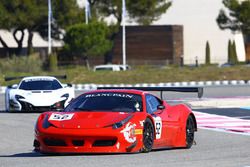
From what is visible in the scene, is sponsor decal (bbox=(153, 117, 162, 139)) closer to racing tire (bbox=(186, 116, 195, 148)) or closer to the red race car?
the red race car

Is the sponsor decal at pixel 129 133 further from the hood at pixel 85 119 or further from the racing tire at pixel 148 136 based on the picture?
the racing tire at pixel 148 136

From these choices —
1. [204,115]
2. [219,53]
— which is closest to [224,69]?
[219,53]

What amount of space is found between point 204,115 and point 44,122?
11542mm

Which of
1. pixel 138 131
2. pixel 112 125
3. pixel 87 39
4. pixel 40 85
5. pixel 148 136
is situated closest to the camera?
pixel 112 125

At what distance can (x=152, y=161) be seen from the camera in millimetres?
12773

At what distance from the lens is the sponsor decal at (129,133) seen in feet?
45.1

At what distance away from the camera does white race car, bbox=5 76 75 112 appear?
84.9 feet

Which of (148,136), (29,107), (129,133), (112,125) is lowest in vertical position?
(29,107)

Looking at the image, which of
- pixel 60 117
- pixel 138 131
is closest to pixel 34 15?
pixel 60 117

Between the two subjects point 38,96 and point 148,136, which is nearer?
point 148,136

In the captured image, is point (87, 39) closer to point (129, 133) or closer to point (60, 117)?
point (60, 117)

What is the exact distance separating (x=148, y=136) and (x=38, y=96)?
12041 millimetres

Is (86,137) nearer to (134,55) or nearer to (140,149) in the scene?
(140,149)

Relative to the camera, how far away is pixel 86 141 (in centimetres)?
1362
